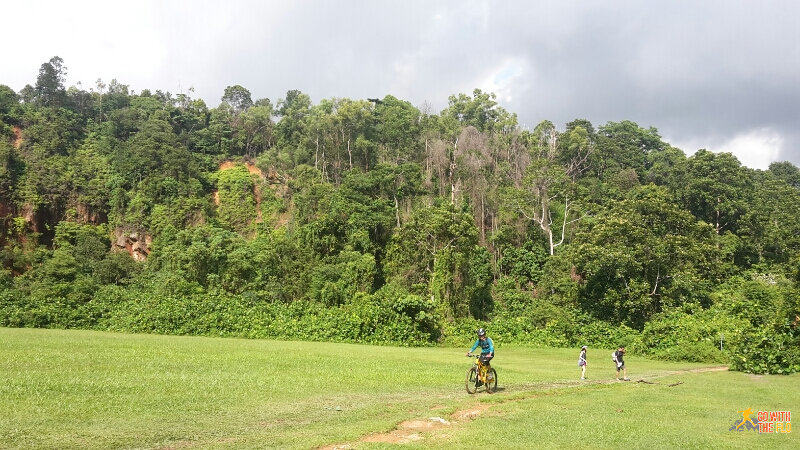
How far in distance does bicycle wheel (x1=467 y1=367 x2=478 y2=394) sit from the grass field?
0.29 m

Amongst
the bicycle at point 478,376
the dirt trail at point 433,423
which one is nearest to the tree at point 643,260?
the dirt trail at point 433,423

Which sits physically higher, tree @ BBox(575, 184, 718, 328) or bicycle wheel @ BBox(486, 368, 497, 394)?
tree @ BBox(575, 184, 718, 328)

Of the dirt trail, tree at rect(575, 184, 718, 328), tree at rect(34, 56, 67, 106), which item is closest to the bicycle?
the dirt trail

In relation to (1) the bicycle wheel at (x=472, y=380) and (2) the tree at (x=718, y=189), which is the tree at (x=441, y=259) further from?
(2) the tree at (x=718, y=189)

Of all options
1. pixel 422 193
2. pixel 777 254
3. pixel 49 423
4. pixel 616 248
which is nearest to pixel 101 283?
pixel 422 193

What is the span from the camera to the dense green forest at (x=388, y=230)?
32.2 metres

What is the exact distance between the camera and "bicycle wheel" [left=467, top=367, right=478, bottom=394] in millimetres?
13758

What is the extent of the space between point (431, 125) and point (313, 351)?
39891mm

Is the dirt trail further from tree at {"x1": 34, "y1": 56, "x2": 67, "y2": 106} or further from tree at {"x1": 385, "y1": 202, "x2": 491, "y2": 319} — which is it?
tree at {"x1": 34, "y1": 56, "x2": 67, "y2": 106}
